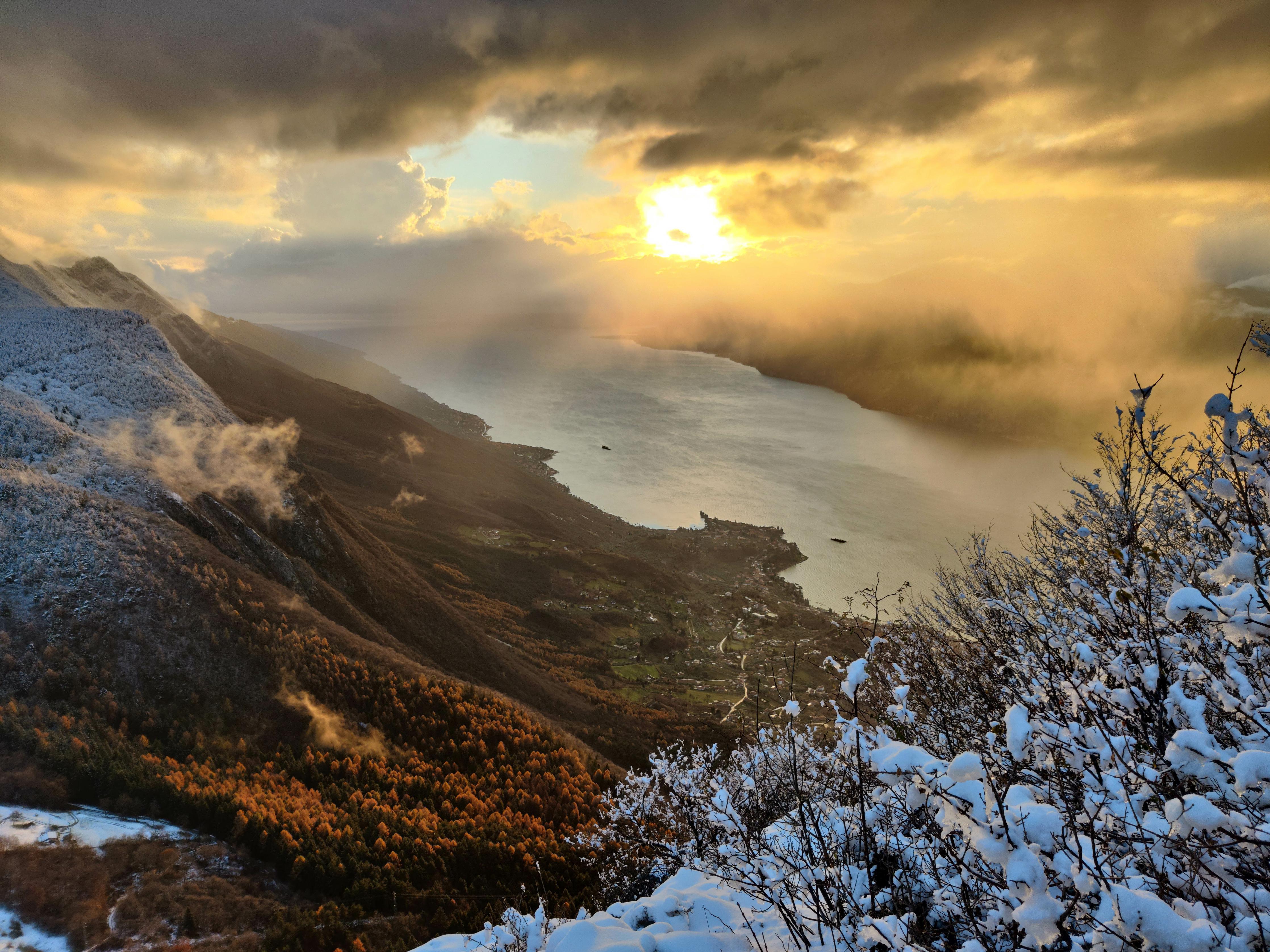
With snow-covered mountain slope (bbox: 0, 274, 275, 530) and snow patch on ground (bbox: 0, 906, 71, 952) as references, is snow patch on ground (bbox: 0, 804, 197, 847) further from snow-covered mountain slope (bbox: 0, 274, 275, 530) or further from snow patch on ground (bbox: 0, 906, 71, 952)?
snow-covered mountain slope (bbox: 0, 274, 275, 530)

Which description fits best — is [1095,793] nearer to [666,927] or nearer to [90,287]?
[666,927]

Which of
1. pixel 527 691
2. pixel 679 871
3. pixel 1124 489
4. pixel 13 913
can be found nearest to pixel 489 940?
pixel 679 871

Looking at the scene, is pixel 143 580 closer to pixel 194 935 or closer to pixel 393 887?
pixel 194 935

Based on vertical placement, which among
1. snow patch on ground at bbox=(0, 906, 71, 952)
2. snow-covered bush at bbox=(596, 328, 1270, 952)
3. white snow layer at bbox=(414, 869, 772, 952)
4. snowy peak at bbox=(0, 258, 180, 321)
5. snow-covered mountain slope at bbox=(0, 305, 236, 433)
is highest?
snowy peak at bbox=(0, 258, 180, 321)

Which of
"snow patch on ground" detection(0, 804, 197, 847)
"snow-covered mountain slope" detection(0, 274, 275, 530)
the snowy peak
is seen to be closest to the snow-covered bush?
"snow patch on ground" detection(0, 804, 197, 847)

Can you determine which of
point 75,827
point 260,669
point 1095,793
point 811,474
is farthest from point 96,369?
point 811,474
